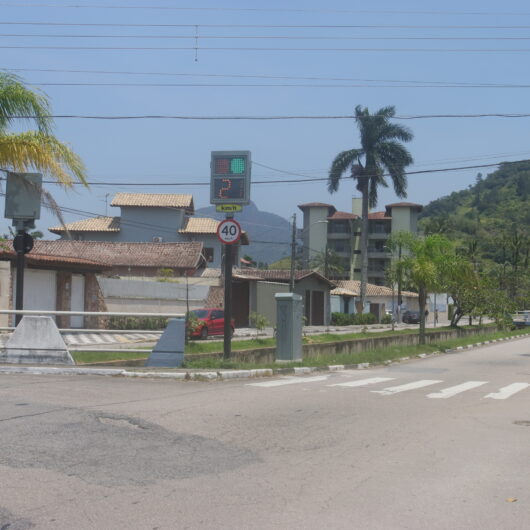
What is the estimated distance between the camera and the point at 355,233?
10125 cm

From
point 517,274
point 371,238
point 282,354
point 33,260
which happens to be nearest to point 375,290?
point 517,274

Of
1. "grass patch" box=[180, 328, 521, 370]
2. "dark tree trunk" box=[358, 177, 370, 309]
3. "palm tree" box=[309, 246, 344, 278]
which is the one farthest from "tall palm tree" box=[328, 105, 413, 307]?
"palm tree" box=[309, 246, 344, 278]

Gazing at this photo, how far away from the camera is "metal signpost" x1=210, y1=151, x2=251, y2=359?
52.5 feet

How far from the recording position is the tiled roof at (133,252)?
51.0 m

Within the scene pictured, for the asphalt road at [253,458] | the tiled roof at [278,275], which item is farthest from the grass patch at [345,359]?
the tiled roof at [278,275]

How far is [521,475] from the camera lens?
7.00m

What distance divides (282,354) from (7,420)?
10.2m

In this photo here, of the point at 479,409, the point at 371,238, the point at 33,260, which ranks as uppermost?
the point at 371,238

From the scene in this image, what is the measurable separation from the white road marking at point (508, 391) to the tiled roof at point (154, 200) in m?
57.1

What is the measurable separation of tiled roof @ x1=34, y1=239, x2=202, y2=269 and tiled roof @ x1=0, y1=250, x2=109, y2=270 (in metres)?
15.7

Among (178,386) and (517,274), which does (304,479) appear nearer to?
(178,386)

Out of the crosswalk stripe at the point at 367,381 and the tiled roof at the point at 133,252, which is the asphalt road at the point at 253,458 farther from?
the tiled roof at the point at 133,252

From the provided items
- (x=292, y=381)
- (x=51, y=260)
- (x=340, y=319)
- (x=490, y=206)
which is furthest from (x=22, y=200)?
(x=490, y=206)

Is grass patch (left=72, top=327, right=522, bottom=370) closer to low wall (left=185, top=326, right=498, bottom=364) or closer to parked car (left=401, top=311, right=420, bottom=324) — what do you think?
low wall (left=185, top=326, right=498, bottom=364)
